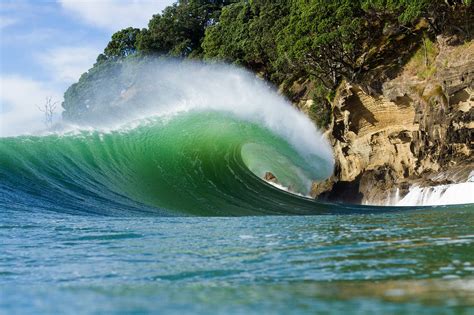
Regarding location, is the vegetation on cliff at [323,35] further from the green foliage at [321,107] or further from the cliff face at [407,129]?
the cliff face at [407,129]

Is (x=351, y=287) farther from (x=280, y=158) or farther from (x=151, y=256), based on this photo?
(x=280, y=158)

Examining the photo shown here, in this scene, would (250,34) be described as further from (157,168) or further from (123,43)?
(123,43)

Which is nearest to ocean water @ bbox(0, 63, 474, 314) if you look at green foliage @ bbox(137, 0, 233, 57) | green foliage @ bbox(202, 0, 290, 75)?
green foliage @ bbox(202, 0, 290, 75)

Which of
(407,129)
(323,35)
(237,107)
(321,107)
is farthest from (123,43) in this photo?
(407,129)

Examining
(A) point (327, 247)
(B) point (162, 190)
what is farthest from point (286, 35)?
(A) point (327, 247)

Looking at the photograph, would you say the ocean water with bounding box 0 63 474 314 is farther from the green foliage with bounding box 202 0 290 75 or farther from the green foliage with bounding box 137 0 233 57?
the green foliage with bounding box 137 0 233 57
